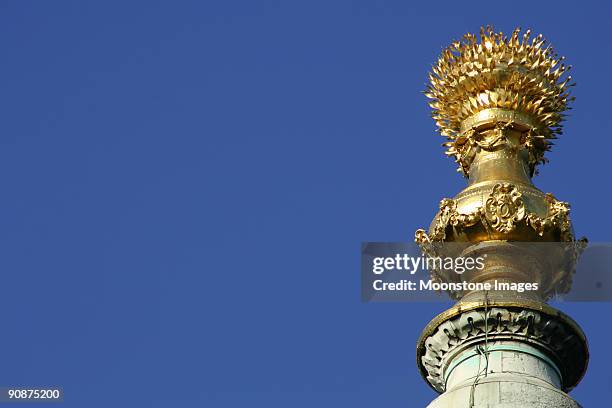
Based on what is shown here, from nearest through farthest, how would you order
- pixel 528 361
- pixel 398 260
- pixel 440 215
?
pixel 528 361, pixel 440 215, pixel 398 260

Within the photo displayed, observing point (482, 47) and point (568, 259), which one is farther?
point (482, 47)

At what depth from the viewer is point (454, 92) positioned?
30.9m

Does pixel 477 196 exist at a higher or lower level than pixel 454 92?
lower

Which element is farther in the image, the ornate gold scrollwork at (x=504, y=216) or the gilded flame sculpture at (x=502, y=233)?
the ornate gold scrollwork at (x=504, y=216)

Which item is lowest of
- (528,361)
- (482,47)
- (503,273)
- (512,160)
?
(528,361)

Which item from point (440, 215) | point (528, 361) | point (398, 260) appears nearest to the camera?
point (528, 361)

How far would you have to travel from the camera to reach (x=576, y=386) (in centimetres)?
2694

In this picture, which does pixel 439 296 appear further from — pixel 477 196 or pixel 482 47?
pixel 482 47

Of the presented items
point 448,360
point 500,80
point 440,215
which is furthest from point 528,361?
point 500,80

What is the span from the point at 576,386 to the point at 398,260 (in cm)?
421

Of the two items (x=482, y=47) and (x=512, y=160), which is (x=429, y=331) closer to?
(x=512, y=160)

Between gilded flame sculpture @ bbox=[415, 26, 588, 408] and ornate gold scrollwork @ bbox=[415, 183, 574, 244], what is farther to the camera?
ornate gold scrollwork @ bbox=[415, 183, 574, 244]

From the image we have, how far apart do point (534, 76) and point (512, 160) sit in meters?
1.89

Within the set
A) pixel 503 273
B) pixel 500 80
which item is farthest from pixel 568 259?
pixel 500 80
